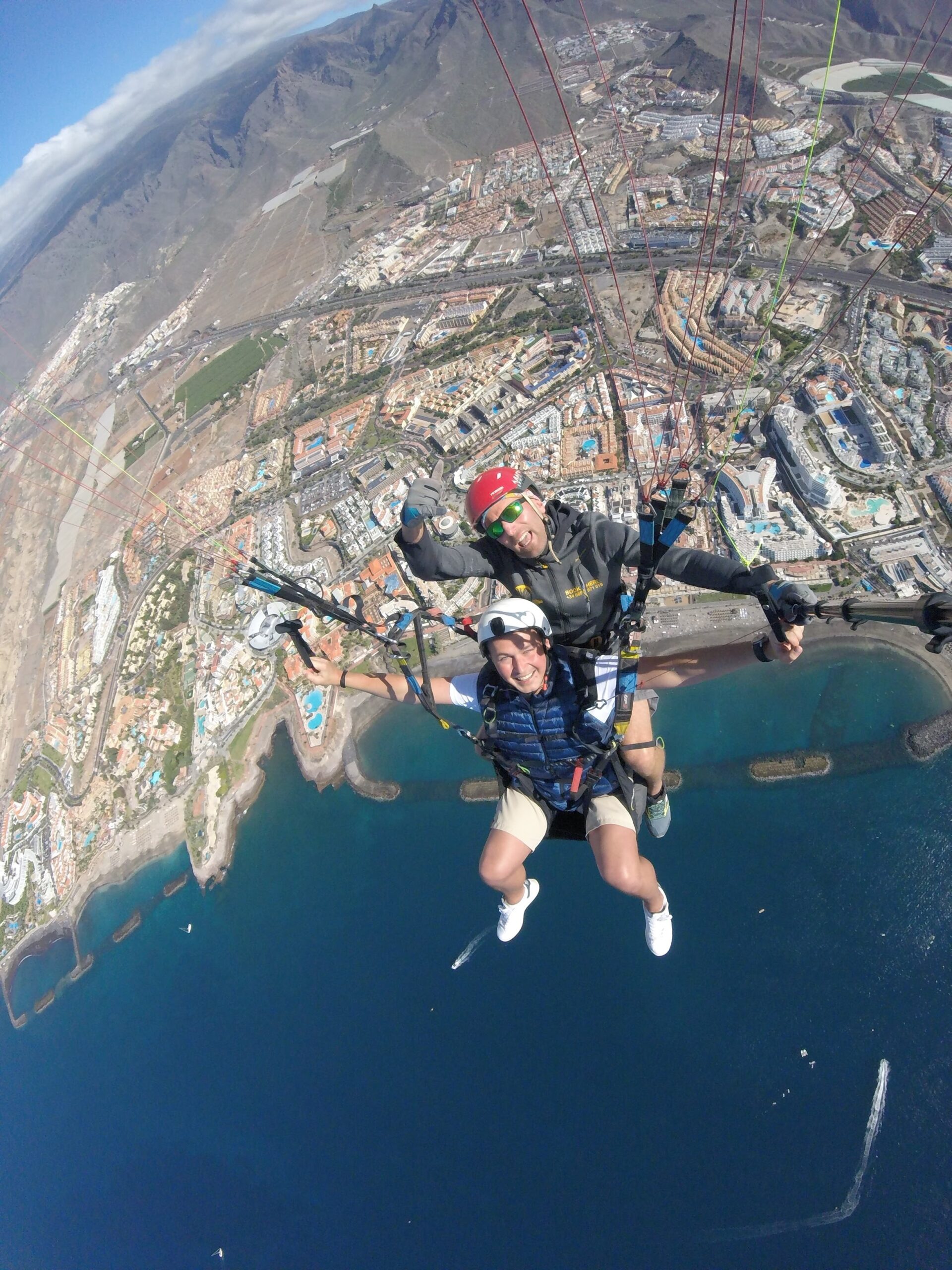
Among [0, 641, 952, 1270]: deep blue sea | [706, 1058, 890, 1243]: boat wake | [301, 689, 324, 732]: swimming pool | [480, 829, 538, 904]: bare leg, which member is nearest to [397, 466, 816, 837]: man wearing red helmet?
[480, 829, 538, 904]: bare leg

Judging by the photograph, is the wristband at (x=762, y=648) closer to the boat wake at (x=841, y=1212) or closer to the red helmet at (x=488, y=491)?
the red helmet at (x=488, y=491)

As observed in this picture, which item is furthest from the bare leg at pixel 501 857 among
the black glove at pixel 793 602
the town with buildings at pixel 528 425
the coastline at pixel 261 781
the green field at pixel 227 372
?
the green field at pixel 227 372

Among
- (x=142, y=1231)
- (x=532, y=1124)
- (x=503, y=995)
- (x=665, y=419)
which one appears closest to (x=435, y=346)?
(x=665, y=419)

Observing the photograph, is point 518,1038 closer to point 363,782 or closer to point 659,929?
point 363,782

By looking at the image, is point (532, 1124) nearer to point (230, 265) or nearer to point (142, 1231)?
point (142, 1231)

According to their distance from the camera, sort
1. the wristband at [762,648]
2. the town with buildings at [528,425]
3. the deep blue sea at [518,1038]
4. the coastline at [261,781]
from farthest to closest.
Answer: the town with buildings at [528,425] < the coastline at [261,781] < the deep blue sea at [518,1038] < the wristband at [762,648]
